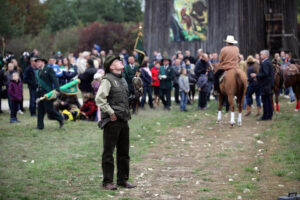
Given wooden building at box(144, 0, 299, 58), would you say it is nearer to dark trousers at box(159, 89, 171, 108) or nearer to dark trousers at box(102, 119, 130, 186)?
dark trousers at box(159, 89, 171, 108)

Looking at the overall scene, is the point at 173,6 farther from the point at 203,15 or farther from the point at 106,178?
the point at 106,178

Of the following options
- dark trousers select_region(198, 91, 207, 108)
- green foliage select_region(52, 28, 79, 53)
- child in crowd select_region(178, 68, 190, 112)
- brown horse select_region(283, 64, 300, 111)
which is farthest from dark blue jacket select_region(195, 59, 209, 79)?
green foliage select_region(52, 28, 79, 53)

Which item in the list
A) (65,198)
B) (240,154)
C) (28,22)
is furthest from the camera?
(28,22)

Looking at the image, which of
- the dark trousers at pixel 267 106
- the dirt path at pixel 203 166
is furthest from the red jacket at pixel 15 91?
the dark trousers at pixel 267 106

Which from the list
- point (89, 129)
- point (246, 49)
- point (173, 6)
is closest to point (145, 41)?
point (173, 6)

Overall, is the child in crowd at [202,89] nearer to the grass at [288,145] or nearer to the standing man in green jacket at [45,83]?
the grass at [288,145]

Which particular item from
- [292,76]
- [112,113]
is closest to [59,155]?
[112,113]

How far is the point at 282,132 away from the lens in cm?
1432

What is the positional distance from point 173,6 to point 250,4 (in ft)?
15.2

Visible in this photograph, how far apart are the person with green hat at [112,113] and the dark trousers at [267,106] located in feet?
29.8

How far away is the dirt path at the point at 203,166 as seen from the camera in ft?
28.0

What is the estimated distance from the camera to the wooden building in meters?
28.8

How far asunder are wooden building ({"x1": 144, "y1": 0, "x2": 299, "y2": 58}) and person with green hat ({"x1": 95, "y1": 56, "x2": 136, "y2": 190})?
20.6 metres

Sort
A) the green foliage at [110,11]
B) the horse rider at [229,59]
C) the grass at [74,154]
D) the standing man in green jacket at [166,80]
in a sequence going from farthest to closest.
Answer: the green foliage at [110,11] < the standing man in green jacket at [166,80] < the horse rider at [229,59] < the grass at [74,154]
